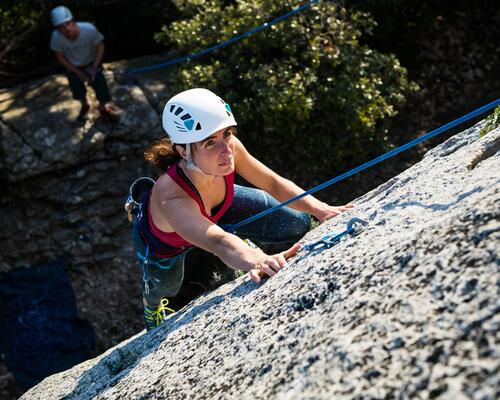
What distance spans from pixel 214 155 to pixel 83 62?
16.7 ft

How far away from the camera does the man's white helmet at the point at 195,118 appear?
3.91 meters

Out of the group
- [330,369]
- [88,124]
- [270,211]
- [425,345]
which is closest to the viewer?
[425,345]

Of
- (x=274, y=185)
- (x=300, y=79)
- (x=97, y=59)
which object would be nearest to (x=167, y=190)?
(x=274, y=185)

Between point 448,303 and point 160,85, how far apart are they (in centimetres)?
676

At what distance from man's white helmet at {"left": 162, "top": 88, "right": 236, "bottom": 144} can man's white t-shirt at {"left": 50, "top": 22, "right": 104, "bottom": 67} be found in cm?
477

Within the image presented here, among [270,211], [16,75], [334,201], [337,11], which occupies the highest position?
[16,75]

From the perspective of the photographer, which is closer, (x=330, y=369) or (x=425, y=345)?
(x=425, y=345)

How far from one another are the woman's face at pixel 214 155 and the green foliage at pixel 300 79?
335 centimetres

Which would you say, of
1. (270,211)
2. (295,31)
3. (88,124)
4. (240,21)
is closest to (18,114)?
(88,124)

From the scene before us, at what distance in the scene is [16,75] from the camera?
9.48 m

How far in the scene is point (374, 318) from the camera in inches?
102

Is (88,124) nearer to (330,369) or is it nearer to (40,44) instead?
(40,44)

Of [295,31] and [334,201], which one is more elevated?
[295,31]

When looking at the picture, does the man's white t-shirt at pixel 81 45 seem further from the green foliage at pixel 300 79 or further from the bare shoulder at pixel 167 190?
the bare shoulder at pixel 167 190
